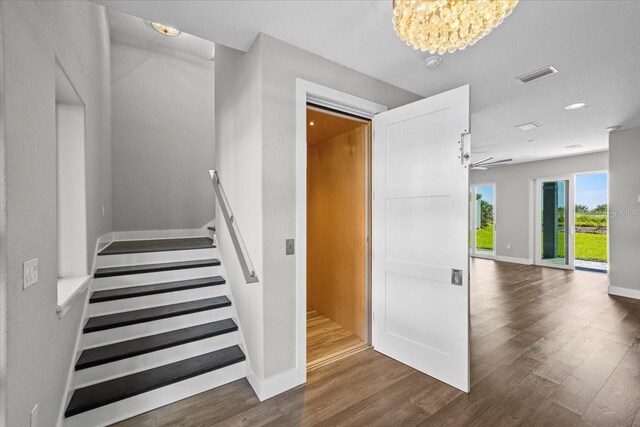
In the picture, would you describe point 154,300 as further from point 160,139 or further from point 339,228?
point 160,139

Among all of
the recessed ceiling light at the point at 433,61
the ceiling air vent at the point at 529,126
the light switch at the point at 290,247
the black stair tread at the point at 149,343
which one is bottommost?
the black stair tread at the point at 149,343

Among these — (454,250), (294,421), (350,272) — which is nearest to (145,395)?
(294,421)

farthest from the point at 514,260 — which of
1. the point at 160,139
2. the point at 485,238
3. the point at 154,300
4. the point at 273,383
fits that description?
the point at 160,139

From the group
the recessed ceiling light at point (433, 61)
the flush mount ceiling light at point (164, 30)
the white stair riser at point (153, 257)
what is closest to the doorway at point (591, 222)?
the recessed ceiling light at point (433, 61)

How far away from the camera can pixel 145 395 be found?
5.98 ft

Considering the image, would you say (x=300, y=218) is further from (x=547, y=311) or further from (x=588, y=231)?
(x=588, y=231)

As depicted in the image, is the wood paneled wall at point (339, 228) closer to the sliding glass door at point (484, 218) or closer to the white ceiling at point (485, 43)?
the white ceiling at point (485, 43)

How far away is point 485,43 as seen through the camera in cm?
207

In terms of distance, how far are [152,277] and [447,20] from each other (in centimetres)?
297

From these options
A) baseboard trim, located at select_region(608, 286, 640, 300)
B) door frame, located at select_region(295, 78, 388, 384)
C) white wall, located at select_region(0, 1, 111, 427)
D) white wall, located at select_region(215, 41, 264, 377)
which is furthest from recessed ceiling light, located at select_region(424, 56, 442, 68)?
baseboard trim, located at select_region(608, 286, 640, 300)

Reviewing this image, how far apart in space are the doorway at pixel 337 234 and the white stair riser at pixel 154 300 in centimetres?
111

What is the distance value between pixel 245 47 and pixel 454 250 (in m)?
2.22

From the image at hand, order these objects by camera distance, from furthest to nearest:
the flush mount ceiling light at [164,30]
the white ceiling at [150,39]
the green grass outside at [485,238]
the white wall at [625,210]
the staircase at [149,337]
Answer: the green grass outside at [485,238]
the white wall at [625,210]
the flush mount ceiling light at [164,30]
the white ceiling at [150,39]
the staircase at [149,337]

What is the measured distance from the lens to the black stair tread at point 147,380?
1.69 metres
